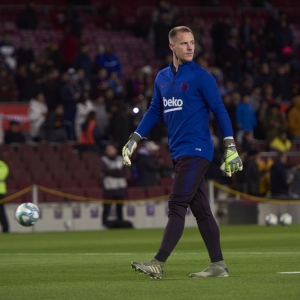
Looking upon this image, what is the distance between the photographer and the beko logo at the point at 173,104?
9758 millimetres

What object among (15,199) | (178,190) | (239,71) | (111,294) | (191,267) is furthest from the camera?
(239,71)

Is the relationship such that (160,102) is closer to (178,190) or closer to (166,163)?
(178,190)

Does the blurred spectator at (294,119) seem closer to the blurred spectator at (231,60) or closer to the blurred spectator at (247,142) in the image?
the blurred spectator at (247,142)

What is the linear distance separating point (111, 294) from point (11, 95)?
18.6 metres

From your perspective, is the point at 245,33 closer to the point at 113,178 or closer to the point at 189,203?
the point at 113,178

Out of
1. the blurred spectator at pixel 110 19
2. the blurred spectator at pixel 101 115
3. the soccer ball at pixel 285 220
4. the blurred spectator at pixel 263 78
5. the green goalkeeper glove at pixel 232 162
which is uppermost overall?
the blurred spectator at pixel 110 19

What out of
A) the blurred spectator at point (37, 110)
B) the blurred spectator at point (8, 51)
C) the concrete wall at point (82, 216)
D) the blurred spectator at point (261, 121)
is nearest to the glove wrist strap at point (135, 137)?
the concrete wall at point (82, 216)

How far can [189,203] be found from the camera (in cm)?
970

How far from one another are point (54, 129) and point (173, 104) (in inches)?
644

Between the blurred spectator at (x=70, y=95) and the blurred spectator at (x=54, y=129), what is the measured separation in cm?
46

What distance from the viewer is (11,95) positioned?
2633cm

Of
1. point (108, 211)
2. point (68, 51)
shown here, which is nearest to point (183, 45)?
point (108, 211)

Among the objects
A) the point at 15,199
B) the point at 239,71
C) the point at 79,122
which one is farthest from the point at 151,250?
the point at 239,71

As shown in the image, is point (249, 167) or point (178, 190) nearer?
point (178, 190)
